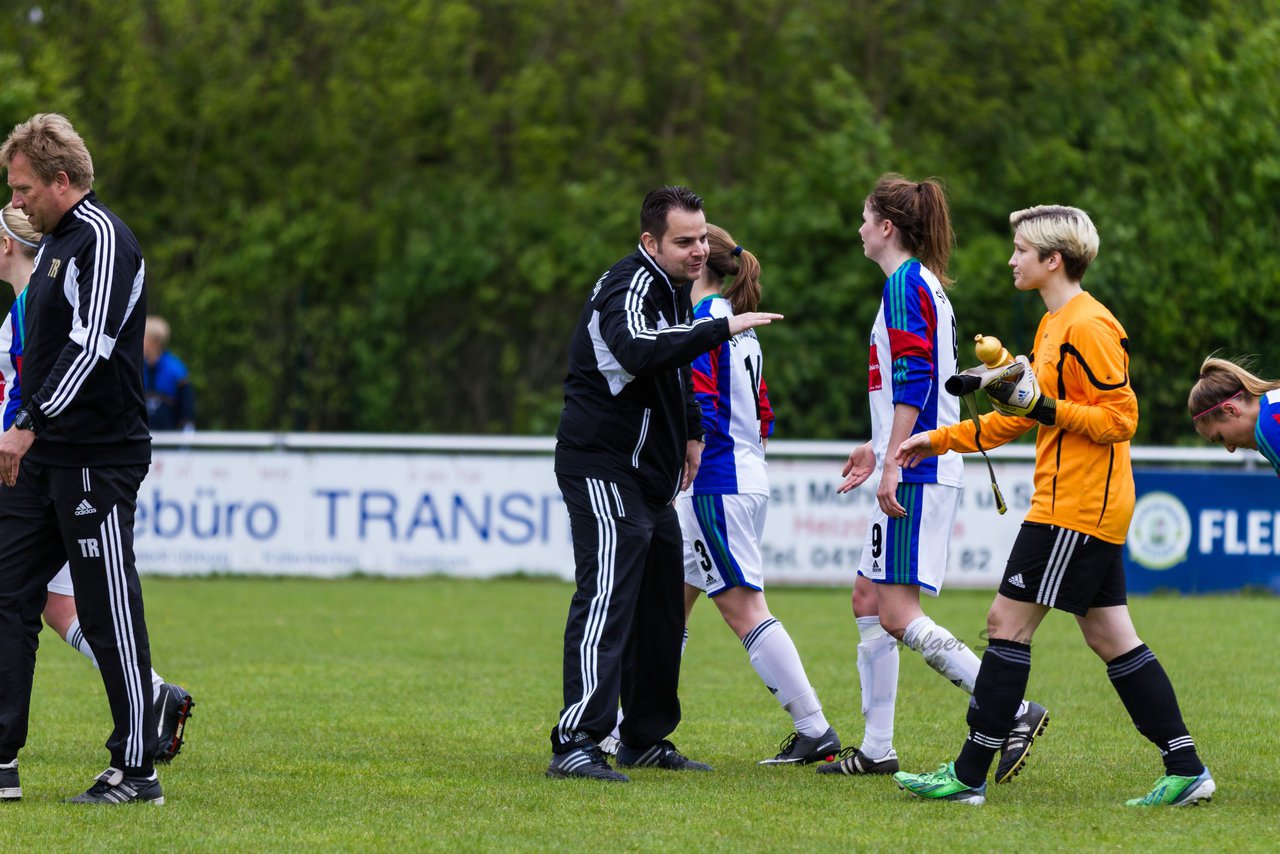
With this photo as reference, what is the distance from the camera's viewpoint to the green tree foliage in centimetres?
1823

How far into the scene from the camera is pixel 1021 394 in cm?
537

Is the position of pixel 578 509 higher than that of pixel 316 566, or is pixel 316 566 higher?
pixel 578 509

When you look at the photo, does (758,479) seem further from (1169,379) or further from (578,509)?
(1169,379)

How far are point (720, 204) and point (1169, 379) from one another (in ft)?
21.3

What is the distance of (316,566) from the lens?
15.5 metres

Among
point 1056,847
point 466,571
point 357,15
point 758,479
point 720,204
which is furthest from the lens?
point 357,15

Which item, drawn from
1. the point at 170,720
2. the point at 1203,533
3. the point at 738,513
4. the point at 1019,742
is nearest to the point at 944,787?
the point at 1019,742

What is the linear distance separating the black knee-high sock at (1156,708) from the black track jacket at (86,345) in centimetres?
340

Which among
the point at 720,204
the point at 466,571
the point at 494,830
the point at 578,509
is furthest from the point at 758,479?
the point at 720,204

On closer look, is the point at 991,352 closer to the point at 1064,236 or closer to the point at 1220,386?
the point at 1064,236

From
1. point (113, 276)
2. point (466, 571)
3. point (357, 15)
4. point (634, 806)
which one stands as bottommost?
point (466, 571)

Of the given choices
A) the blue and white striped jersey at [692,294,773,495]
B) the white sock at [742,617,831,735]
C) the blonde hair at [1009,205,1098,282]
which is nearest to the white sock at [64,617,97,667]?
the blue and white striped jersey at [692,294,773,495]

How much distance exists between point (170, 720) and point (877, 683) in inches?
108

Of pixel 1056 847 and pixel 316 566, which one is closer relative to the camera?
pixel 1056 847
